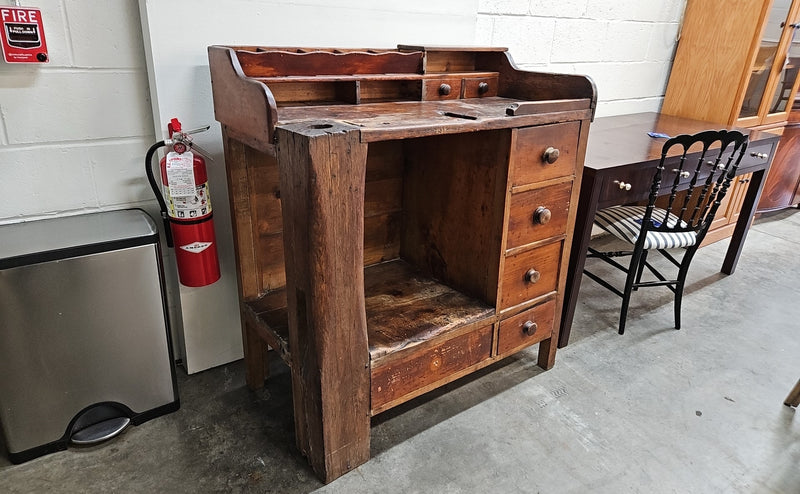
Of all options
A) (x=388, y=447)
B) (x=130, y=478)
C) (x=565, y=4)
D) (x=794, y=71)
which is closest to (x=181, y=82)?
(x=130, y=478)

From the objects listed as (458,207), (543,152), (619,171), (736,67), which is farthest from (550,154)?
(736,67)

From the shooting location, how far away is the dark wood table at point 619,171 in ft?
6.40

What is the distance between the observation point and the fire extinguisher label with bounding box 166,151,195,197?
4.91ft

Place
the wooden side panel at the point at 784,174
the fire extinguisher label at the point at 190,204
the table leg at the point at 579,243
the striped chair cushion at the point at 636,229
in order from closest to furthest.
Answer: the fire extinguisher label at the point at 190,204 → the table leg at the point at 579,243 → the striped chair cushion at the point at 636,229 → the wooden side panel at the point at 784,174

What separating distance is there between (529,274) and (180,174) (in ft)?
3.77

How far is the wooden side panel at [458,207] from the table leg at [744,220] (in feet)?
6.47

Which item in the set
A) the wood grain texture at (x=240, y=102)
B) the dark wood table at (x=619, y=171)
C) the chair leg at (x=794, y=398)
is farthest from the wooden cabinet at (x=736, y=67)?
the wood grain texture at (x=240, y=102)

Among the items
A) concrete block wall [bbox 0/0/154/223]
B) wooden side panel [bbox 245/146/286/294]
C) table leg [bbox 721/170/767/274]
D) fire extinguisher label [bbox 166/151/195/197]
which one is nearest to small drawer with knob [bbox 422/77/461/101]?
wooden side panel [bbox 245/146/286/294]

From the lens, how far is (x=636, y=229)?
222cm

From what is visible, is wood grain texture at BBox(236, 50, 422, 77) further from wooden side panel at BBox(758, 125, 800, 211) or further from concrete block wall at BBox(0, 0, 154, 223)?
wooden side panel at BBox(758, 125, 800, 211)

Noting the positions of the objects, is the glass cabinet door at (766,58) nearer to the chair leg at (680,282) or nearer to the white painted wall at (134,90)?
the chair leg at (680,282)

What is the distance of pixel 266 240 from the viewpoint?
1723 millimetres

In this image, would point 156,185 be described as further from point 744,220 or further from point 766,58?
point 766,58

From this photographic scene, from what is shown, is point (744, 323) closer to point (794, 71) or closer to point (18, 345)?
point (794, 71)
